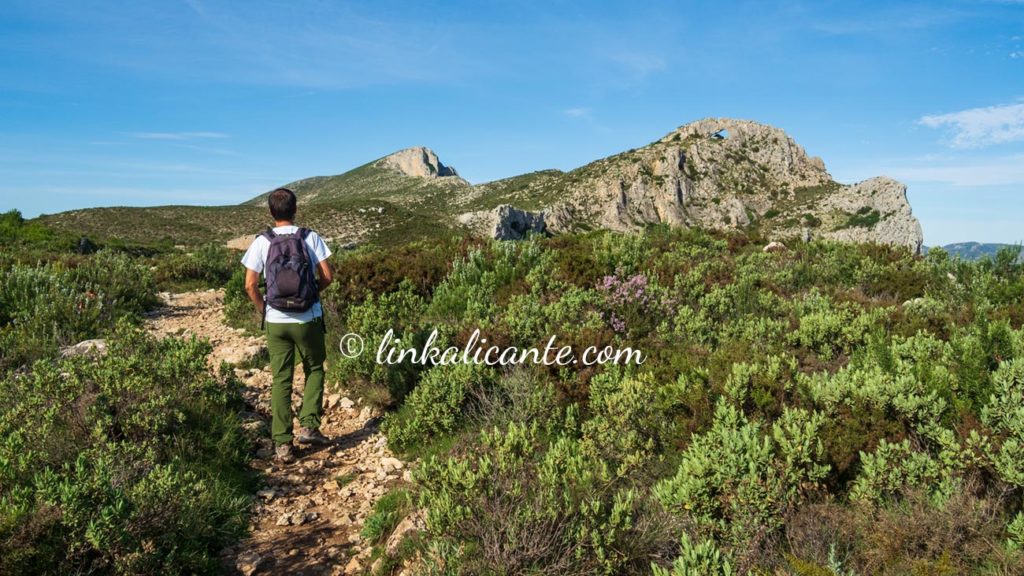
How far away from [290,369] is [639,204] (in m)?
88.5

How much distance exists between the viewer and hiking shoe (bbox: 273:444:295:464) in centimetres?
536

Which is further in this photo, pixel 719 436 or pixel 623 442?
pixel 623 442

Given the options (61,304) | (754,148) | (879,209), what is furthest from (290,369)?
(754,148)

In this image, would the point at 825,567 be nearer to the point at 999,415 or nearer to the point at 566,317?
the point at 999,415

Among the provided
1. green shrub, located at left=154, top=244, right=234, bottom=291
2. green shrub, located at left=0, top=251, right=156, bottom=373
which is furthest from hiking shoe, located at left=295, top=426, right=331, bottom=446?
green shrub, located at left=154, top=244, right=234, bottom=291

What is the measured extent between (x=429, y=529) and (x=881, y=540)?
2.44 metres

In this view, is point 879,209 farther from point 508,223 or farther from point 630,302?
point 630,302

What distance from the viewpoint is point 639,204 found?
89.8 metres

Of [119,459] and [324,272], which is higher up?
[324,272]

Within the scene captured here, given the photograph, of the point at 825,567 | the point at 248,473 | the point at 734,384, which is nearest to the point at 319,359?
the point at 248,473

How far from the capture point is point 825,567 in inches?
106

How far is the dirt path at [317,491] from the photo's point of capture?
3.74 metres

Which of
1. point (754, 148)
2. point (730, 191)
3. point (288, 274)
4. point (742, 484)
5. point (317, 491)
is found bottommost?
point (317, 491)

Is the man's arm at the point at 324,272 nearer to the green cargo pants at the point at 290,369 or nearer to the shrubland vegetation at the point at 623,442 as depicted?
the green cargo pants at the point at 290,369
